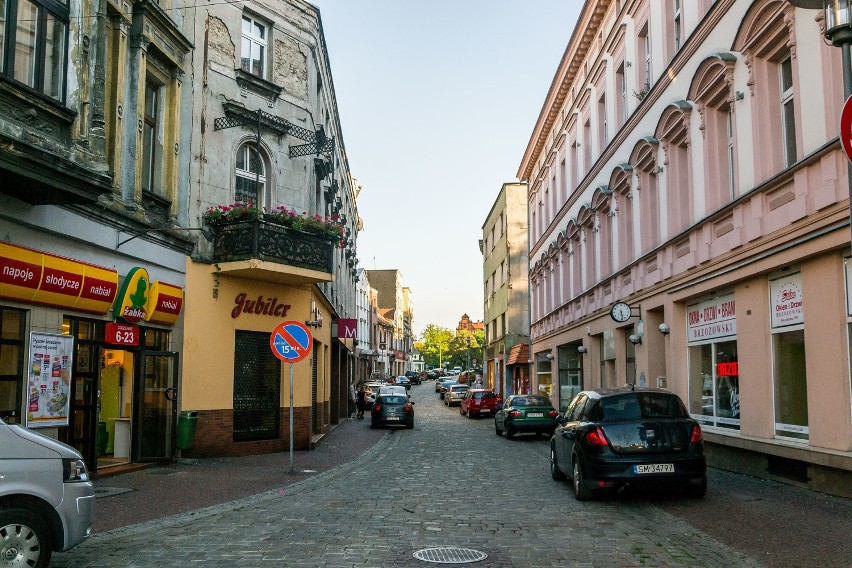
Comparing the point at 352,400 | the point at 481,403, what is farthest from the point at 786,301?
the point at 352,400

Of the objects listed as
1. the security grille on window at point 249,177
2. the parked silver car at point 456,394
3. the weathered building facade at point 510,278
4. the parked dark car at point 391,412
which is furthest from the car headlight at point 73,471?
the parked silver car at point 456,394

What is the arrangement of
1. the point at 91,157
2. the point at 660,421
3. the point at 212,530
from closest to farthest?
the point at 212,530 < the point at 660,421 < the point at 91,157

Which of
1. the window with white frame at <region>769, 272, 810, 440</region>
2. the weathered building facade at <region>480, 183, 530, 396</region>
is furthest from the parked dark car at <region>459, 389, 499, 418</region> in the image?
the window with white frame at <region>769, 272, 810, 440</region>

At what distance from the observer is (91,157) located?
37.0ft

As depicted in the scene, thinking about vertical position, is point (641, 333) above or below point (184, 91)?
below

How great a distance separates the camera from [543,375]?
120 ft

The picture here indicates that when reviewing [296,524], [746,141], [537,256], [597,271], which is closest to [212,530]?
[296,524]

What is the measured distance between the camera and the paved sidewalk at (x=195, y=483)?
984cm

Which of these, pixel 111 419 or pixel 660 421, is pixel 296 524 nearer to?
pixel 660 421

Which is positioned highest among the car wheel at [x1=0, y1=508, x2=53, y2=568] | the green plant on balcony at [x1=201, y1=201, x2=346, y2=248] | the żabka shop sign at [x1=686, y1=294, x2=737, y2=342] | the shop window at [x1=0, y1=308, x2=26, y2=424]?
the green plant on balcony at [x1=201, y1=201, x2=346, y2=248]

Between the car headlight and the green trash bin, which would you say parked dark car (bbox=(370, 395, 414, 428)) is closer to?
the green trash bin

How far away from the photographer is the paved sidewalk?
32.3 ft

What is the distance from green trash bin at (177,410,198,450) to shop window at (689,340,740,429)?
10.4m

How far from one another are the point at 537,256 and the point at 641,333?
64.5 ft
